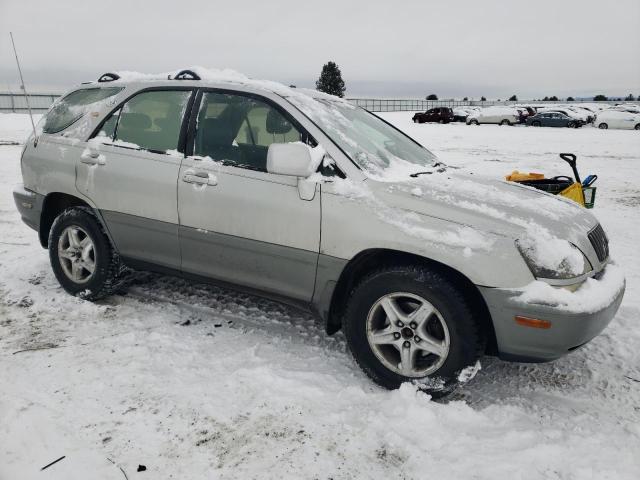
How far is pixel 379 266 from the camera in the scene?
3.05 metres

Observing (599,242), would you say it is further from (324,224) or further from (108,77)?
(108,77)

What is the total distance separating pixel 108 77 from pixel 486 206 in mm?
3300

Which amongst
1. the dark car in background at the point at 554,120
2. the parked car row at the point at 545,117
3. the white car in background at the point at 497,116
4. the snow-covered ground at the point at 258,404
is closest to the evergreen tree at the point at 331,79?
the parked car row at the point at 545,117

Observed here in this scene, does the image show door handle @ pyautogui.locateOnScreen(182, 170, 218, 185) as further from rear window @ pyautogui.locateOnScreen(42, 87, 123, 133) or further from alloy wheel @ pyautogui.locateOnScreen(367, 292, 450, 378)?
alloy wheel @ pyautogui.locateOnScreen(367, 292, 450, 378)

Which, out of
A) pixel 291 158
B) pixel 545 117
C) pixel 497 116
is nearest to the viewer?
pixel 291 158

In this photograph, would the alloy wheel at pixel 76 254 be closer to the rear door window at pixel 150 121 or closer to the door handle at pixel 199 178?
the rear door window at pixel 150 121

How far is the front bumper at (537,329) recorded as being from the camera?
2.60 meters

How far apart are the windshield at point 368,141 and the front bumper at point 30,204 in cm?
244

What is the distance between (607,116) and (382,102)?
32.4 meters

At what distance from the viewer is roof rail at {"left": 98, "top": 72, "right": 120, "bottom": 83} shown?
427 cm

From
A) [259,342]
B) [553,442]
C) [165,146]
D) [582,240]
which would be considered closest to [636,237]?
[582,240]

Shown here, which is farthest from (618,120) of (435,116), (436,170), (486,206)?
(486,206)

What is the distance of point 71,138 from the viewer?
13.5ft

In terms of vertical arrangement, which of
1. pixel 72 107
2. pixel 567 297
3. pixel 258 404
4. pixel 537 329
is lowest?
pixel 258 404
